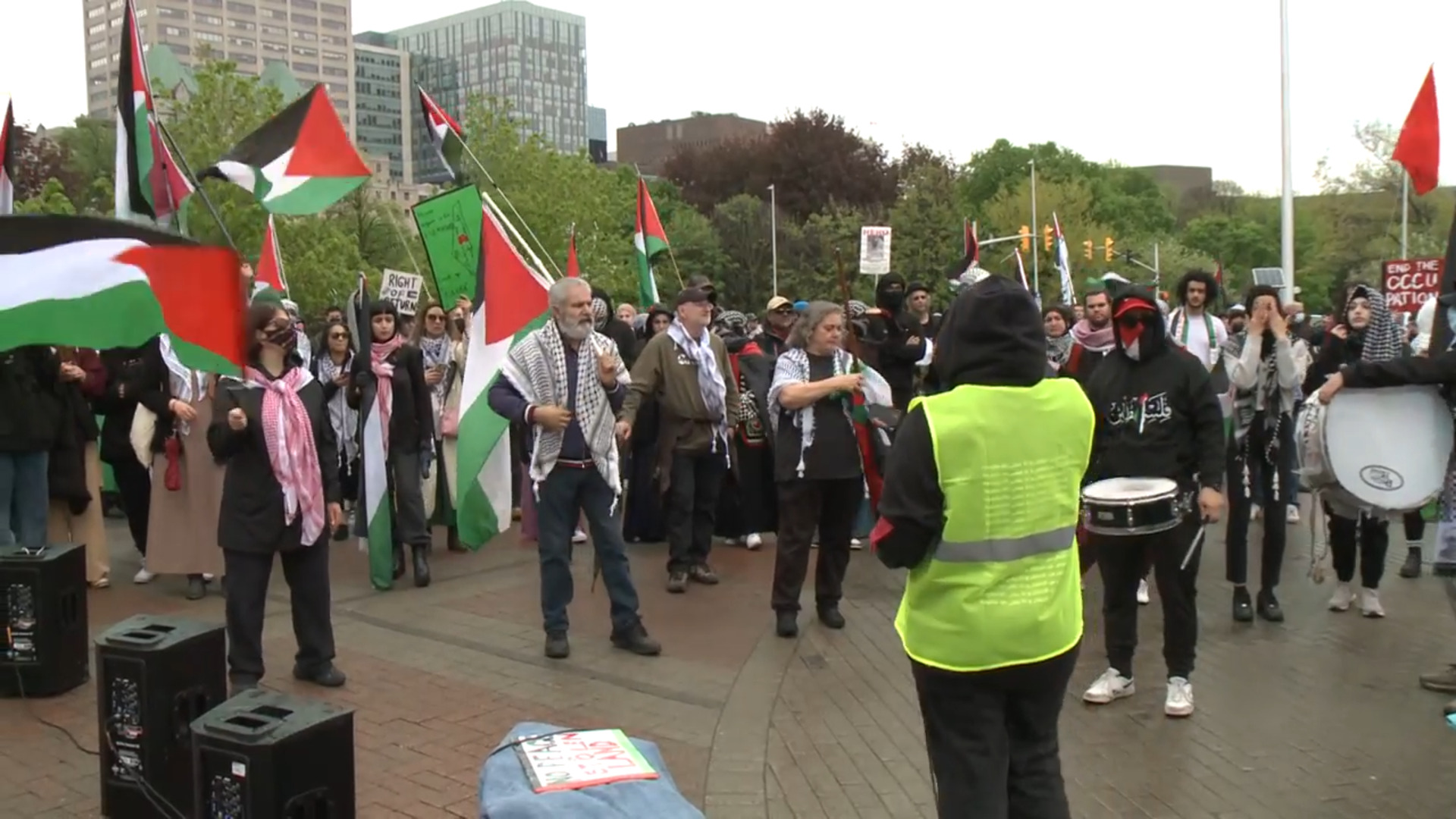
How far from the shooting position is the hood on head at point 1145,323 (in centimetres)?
587

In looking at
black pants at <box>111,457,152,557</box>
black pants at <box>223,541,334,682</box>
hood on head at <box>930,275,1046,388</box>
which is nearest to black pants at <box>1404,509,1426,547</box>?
hood on head at <box>930,275,1046,388</box>

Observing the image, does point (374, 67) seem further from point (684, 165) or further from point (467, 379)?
point (467, 379)

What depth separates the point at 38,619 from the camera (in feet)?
20.4

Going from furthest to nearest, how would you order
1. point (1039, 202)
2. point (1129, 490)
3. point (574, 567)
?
point (1039, 202), point (574, 567), point (1129, 490)

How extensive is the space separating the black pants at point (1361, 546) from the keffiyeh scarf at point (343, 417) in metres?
6.70

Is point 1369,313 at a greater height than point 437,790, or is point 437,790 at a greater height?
point 1369,313

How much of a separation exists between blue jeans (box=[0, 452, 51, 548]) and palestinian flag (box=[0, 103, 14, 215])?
1.56m

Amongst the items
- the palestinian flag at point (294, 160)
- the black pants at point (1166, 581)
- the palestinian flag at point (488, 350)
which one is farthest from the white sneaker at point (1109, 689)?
the palestinian flag at point (294, 160)

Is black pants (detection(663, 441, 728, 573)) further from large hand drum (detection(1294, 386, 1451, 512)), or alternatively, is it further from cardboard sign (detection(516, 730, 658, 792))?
cardboard sign (detection(516, 730, 658, 792))

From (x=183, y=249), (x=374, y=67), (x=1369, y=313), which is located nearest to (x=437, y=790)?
(x=183, y=249)

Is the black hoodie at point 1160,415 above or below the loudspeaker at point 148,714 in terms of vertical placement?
above

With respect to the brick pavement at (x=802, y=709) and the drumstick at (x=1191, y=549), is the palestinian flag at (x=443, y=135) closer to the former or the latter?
the brick pavement at (x=802, y=709)

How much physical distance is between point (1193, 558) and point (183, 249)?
4.59 meters

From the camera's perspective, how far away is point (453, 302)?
906cm
